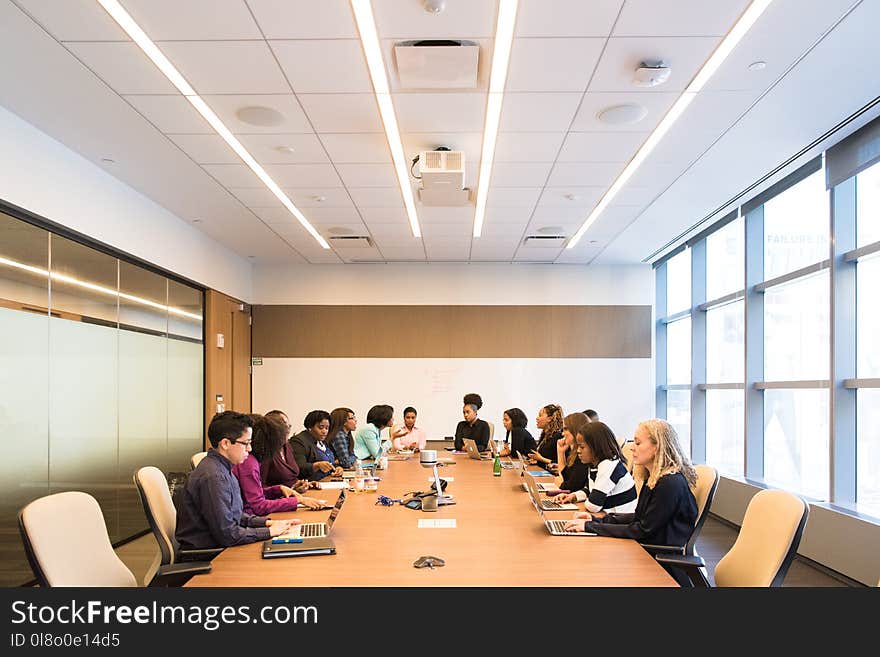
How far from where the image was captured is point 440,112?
4664mm

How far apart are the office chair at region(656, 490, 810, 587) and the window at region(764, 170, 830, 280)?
368cm

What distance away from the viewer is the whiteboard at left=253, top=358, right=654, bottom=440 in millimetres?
10469

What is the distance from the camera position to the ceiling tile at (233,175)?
19.1ft

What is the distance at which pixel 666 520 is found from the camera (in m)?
3.65

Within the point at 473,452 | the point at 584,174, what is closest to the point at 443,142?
the point at 584,174

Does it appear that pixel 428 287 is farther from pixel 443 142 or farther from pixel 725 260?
pixel 443 142

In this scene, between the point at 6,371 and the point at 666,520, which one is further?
the point at 6,371

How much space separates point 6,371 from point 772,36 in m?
5.14

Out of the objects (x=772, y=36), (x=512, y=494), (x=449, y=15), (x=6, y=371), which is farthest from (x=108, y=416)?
(x=772, y=36)

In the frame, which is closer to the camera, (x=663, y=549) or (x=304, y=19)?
(x=304, y=19)

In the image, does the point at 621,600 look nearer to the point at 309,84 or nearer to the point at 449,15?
the point at 449,15

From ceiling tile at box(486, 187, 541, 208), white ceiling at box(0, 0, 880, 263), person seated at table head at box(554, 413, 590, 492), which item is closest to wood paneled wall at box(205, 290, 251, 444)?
white ceiling at box(0, 0, 880, 263)

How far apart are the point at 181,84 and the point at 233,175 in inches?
71.2

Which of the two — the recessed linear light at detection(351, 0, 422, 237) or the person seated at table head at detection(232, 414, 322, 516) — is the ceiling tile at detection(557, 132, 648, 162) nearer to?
the recessed linear light at detection(351, 0, 422, 237)
